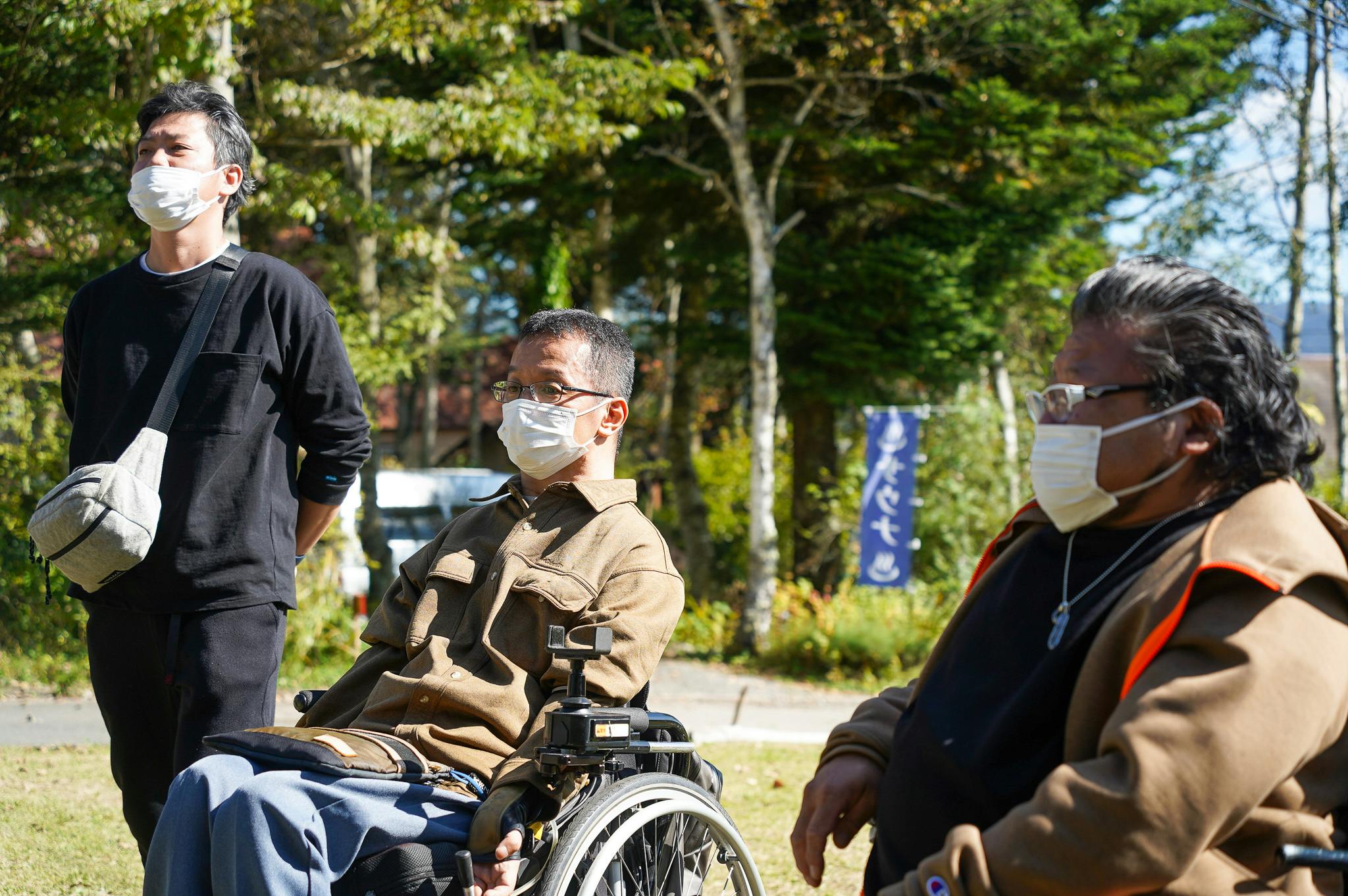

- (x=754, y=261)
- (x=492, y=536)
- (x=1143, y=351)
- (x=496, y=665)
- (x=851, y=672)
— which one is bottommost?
(x=851, y=672)

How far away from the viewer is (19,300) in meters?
8.51

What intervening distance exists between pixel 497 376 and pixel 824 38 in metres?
18.5

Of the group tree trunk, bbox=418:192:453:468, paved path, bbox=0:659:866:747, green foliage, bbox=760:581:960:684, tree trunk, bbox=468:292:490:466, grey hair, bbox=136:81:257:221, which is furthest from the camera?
tree trunk, bbox=468:292:490:466

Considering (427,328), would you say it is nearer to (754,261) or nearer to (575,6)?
(754,261)

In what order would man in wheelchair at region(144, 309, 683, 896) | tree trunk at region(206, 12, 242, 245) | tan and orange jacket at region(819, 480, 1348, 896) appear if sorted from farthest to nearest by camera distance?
tree trunk at region(206, 12, 242, 245) → man in wheelchair at region(144, 309, 683, 896) → tan and orange jacket at region(819, 480, 1348, 896)

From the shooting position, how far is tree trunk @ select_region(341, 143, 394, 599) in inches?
525

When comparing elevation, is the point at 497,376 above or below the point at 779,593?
above

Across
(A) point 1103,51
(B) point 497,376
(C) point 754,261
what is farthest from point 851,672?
(B) point 497,376

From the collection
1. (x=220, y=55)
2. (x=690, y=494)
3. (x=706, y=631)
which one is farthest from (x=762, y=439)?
(x=220, y=55)

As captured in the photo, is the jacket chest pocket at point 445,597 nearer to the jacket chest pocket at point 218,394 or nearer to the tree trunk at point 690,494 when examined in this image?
the jacket chest pocket at point 218,394

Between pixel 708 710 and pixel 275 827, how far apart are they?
23.2 ft

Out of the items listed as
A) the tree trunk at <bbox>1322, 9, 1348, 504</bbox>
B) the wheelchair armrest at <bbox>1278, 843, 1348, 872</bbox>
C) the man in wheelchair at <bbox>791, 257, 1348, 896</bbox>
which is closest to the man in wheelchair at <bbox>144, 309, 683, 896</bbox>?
the man in wheelchair at <bbox>791, 257, 1348, 896</bbox>

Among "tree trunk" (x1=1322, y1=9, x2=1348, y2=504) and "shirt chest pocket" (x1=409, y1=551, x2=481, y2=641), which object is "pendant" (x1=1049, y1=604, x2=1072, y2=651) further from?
"tree trunk" (x1=1322, y1=9, x2=1348, y2=504)

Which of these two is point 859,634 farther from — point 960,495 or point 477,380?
point 477,380
